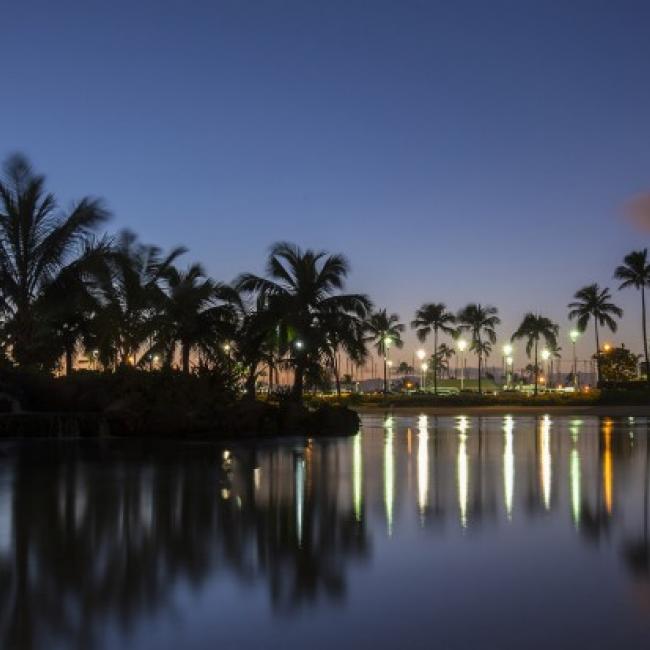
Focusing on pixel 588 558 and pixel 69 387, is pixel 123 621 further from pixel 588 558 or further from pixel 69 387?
pixel 69 387

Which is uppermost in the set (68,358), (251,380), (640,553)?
(68,358)

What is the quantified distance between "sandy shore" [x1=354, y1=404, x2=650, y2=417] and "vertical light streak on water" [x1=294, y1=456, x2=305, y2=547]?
108ft

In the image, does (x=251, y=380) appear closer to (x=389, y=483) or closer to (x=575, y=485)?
(x=389, y=483)

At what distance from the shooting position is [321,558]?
6.31 metres

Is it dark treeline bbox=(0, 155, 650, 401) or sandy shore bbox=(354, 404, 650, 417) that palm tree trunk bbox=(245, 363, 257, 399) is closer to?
dark treeline bbox=(0, 155, 650, 401)

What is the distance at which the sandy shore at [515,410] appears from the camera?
4822cm

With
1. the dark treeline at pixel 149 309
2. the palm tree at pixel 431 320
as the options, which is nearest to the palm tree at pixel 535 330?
the palm tree at pixel 431 320

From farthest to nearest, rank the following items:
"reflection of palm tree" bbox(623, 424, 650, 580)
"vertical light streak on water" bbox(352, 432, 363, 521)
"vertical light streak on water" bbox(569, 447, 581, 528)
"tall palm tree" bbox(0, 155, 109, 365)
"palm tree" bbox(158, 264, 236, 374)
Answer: "palm tree" bbox(158, 264, 236, 374) → "tall palm tree" bbox(0, 155, 109, 365) → "vertical light streak on water" bbox(352, 432, 363, 521) → "vertical light streak on water" bbox(569, 447, 581, 528) → "reflection of palm tree" bbox(623, 424, 650, 580)

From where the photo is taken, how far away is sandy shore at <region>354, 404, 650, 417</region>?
48.2 m

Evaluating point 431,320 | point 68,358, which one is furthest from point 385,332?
point 68,358

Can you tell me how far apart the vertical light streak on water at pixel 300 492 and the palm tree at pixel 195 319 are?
659 inches

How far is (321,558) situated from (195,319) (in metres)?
26.0

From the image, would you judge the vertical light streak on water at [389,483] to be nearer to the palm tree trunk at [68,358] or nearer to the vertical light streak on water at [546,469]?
the vertical light streak on water at [546,469]


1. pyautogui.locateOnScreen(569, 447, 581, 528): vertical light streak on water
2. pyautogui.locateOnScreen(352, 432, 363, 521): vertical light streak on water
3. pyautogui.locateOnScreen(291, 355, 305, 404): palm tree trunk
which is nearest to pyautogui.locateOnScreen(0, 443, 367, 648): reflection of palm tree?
pyautogui.locateOnScreen(352, 432, 363, 521): vertical light streak on water
